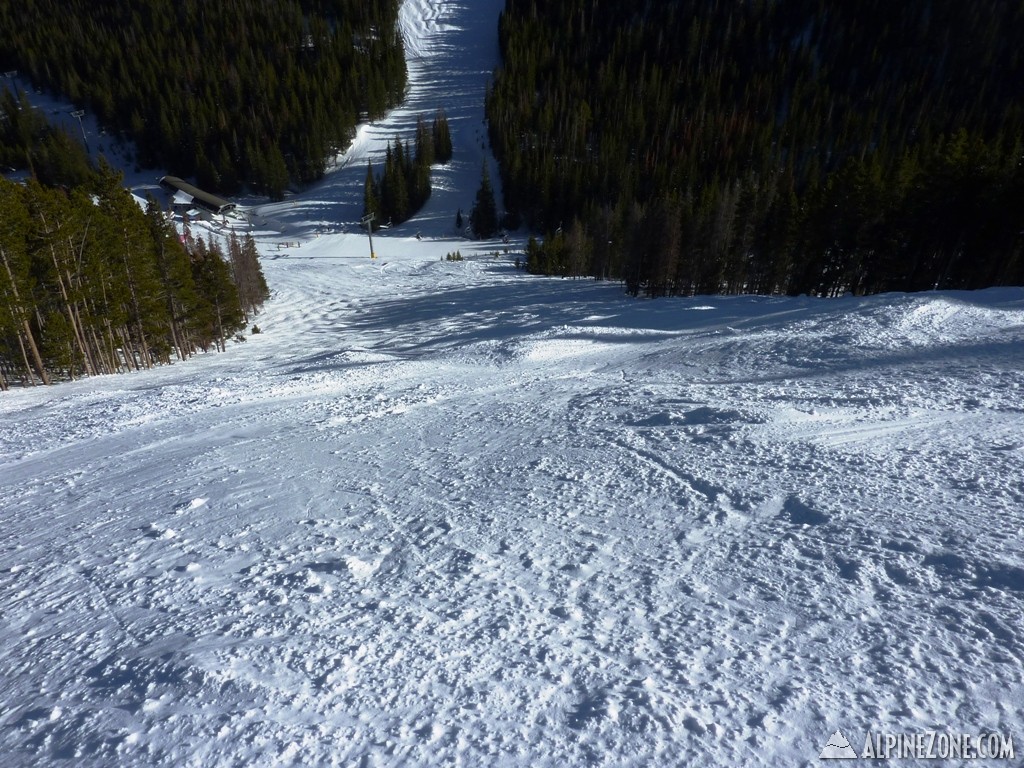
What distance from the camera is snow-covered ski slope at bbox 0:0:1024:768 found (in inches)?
132

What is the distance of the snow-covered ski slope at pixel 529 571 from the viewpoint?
335 centimetres

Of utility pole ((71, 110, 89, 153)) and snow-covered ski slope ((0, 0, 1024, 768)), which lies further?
utility pole ((71, 110, 89, 153))

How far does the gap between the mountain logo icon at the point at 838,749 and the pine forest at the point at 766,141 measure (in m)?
36.6

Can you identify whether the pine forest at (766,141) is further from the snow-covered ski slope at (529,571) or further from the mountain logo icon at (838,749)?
the mountain logo icon at (838,749)

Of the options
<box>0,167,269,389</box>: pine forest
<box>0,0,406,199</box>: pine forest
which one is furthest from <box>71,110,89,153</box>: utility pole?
<box>0,167,269,389</box>: pine forest

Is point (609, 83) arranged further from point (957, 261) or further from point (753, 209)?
point (957, 261)

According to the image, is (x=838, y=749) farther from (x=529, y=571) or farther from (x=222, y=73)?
(x=222, y=73)

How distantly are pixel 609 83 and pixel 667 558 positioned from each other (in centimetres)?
12373

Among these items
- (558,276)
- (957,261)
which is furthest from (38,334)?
(957,261)

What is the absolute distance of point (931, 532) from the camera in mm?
5117

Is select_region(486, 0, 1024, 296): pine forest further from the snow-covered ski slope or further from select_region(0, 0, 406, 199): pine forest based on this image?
select_region(0, 0, 406, 199): pine forest

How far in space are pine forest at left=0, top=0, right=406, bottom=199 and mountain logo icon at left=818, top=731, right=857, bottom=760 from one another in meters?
108

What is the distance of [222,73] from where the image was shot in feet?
366

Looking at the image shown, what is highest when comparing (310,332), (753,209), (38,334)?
(753,209)
